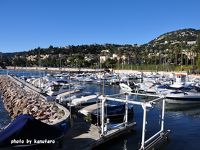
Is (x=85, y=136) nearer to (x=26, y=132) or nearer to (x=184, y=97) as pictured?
(x=26, y=132)

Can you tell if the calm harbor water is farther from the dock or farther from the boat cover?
the boat cover

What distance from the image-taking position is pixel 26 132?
1930cm

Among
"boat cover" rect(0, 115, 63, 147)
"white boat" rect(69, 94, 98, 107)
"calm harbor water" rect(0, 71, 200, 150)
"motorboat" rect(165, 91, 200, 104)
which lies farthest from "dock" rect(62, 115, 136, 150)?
"motorboat" rect(165, 91, 200, 104)

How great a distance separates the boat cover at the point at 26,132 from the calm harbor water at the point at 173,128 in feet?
22.3

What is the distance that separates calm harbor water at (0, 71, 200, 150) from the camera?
27.6 m

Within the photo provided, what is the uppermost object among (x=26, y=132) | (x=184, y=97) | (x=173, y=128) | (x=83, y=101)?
(x=26, y=132)

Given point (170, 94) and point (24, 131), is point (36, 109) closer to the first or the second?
point (24, 131)

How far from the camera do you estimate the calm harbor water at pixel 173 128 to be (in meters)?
27.6

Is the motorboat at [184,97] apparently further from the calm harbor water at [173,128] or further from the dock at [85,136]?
the dock at [85,136]

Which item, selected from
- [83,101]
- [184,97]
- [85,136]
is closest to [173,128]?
[85,136]

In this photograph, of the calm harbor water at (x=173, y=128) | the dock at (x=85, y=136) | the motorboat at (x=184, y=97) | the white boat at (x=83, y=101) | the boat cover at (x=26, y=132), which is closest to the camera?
the boat cover at (x=26, y=132)

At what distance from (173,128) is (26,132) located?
2057cm

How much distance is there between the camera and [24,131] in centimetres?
1927

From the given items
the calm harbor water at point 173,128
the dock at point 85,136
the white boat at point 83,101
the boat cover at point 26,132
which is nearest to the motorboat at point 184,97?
the calm harbor water at point 173,128
